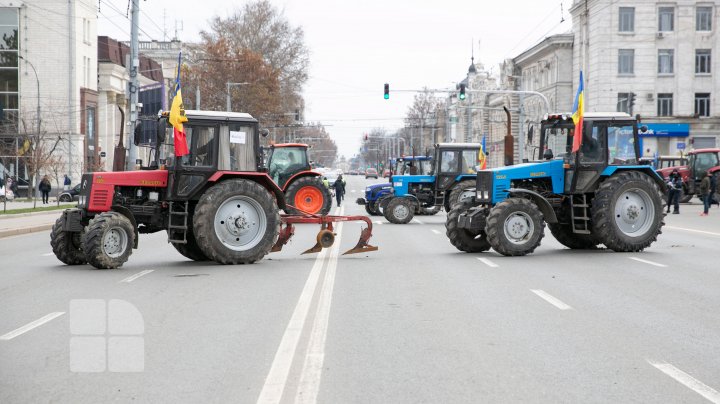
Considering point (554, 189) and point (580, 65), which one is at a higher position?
point (580, 65)

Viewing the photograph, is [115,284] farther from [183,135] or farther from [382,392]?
[382,392]

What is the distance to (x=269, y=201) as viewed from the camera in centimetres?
1673

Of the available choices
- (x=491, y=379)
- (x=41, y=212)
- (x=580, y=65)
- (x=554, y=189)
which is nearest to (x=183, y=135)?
(x=554, y=189)

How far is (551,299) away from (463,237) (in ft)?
24.9

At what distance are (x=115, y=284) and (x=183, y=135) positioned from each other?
394 cm

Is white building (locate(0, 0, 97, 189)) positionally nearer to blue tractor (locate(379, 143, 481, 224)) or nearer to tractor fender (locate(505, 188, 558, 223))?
blue tractor (locate(379, 143, 481, 224))

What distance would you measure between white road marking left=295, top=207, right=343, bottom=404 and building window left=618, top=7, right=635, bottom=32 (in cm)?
6018

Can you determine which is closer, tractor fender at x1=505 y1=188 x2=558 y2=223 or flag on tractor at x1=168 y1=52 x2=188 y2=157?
flag on tractor at x1=168 y1=52 x2=188 y2=157

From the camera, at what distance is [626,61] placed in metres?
68.4

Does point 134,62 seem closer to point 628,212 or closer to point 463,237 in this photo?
point 463,237

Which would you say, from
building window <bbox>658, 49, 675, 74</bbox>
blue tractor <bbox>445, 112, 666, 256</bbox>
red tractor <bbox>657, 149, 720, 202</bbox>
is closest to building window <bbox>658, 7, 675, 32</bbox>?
building window <bbox>658, 49, 675, 74</bbox>

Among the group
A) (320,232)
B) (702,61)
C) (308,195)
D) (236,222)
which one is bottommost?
(320,232)

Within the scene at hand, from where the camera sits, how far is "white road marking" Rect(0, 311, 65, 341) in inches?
350

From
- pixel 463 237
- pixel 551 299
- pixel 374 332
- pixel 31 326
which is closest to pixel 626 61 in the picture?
pixel 463 237
